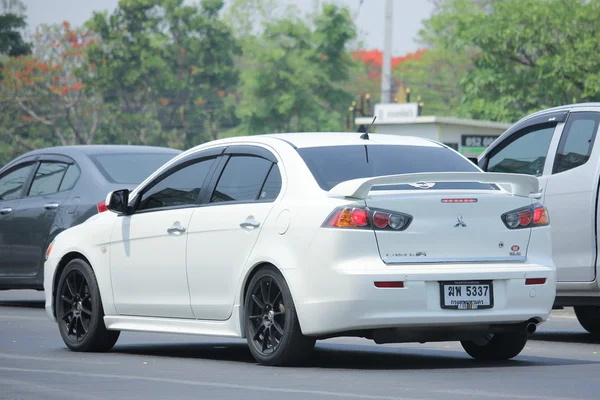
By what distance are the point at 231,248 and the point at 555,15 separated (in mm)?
49500

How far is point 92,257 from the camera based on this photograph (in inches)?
433

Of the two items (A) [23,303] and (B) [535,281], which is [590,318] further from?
(A) [23,303]

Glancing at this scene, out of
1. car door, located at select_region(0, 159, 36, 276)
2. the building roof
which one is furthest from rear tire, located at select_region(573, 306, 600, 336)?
the building roof

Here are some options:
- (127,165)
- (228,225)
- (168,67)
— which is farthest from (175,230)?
(168,67)

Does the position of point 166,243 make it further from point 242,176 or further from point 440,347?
point 440,347

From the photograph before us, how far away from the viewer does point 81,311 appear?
11.1 metres

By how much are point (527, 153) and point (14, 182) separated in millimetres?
6634

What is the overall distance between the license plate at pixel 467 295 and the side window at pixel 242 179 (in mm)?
1577

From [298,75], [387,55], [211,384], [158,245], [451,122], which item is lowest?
[298,75]

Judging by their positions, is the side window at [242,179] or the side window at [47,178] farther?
the side window at [47,178]

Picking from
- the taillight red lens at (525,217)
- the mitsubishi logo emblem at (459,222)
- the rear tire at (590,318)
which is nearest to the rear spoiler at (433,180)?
the taillight red lens at (525,217)

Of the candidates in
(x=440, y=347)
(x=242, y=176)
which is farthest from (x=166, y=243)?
(x=440, y=347)

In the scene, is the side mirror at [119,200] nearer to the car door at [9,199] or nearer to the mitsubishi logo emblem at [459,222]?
the mitsubishi logo emblem at [459,222]

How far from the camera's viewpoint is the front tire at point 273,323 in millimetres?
9047
